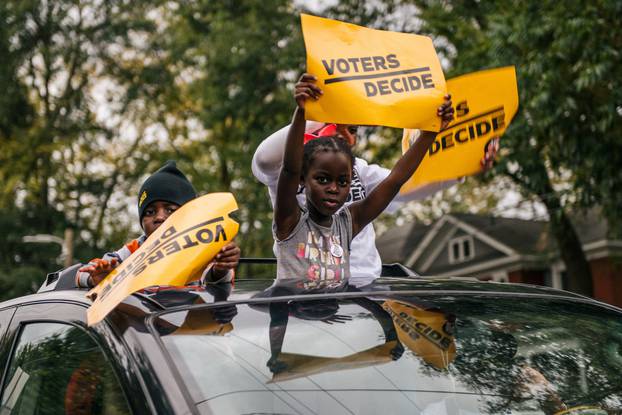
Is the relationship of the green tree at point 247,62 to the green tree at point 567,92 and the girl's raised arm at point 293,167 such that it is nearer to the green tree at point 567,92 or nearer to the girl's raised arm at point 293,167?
the green tree at point 567,92

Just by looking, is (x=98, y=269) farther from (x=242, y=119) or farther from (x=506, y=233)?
(x=506, y=233)

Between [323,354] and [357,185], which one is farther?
[357,185]

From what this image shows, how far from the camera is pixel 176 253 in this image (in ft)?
7.10

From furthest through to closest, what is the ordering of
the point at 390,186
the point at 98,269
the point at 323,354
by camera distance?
1. the point at 390,186
2. the point at 98,269
3. the point at 323,354

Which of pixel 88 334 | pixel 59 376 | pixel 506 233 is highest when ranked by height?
pixel 506 233

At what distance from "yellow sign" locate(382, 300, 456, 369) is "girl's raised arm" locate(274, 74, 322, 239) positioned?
2.25 feet

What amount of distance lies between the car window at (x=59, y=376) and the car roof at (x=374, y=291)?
10 cm

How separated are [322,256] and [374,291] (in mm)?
610

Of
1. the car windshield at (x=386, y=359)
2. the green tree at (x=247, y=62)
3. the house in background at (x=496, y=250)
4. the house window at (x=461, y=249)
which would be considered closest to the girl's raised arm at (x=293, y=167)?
the car windshield at (x=386, y=359)

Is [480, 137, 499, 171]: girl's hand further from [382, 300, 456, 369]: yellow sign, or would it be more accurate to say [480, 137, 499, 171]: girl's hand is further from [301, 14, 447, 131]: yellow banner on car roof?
[382, 300, 456, 369]: yellow sign

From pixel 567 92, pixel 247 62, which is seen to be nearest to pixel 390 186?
pixel 567 92

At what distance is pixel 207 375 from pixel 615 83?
8.67m

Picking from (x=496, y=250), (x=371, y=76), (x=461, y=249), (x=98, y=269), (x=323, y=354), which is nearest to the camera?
(x=323, y=354)

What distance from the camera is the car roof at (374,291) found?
7.20 feet
